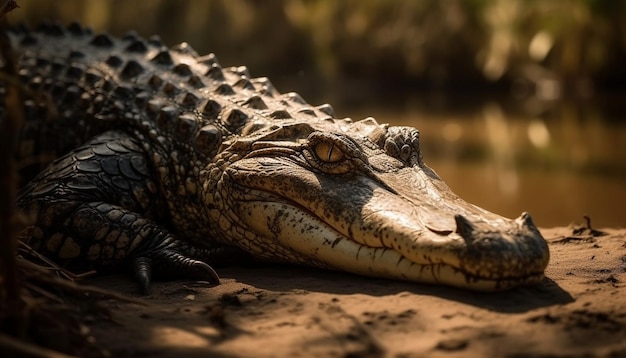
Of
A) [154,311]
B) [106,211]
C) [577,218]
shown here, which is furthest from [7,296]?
[577,218]

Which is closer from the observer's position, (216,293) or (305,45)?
(216,293)

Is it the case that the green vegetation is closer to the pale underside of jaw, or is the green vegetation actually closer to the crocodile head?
the crocodile head

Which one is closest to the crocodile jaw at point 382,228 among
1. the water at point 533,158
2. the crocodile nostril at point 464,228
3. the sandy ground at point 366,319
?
the crocodile nostril at point 464,228

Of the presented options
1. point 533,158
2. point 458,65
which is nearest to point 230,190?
point 533,158

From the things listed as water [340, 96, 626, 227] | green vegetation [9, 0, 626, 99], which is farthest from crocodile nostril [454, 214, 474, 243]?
green vegetation [9, 0, 626, 99]

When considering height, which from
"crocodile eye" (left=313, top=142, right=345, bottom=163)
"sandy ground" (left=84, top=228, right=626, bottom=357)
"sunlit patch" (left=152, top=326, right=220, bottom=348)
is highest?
"crocodile eye" (left=313, top=142, right=345, bottom=163)

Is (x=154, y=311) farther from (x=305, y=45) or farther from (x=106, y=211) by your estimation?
(x=305, y=45)

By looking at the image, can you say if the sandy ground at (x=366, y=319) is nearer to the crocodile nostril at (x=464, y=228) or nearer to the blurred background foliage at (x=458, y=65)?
the crocodile nostril at (x=464, y=228)
